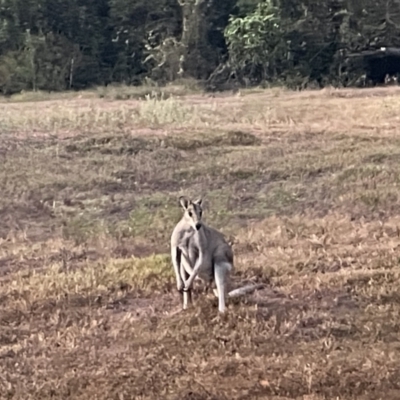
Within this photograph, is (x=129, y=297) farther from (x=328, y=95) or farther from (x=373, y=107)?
(x=328, y=95)

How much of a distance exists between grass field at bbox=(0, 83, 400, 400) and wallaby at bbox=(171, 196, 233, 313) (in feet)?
0.68

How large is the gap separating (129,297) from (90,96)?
915 inches

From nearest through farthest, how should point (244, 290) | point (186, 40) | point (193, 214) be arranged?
point (244, 290)
point (193, 214)
point (186, 40)

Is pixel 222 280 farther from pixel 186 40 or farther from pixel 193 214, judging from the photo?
pixel 186 40

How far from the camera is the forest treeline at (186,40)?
113 feet

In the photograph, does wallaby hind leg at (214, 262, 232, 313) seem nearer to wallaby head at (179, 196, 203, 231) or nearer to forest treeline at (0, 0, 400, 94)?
wallaby head at (179, 196, 203, 231)

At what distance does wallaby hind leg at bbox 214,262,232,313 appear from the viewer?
269 inches

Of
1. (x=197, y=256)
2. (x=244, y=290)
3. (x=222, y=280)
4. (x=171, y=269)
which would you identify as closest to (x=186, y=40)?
(x=171, y=269)

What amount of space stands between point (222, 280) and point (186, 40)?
30.6 meters

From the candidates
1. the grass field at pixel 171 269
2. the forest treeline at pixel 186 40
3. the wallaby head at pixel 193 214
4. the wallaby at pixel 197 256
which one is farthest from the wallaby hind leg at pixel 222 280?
the forest treeline at pixel 186 40

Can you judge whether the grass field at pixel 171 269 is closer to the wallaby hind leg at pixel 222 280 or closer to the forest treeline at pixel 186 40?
the wallaby hind leg at pixel 222 280

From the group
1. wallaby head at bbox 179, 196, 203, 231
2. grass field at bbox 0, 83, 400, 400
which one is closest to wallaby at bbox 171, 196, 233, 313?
wallaby head at bbox 179, 196, 203, 231

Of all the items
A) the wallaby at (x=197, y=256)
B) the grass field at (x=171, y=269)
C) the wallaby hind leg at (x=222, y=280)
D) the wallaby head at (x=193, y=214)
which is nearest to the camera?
the grass field at (x=171, y=269)

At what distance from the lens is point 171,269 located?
7.95 meters
